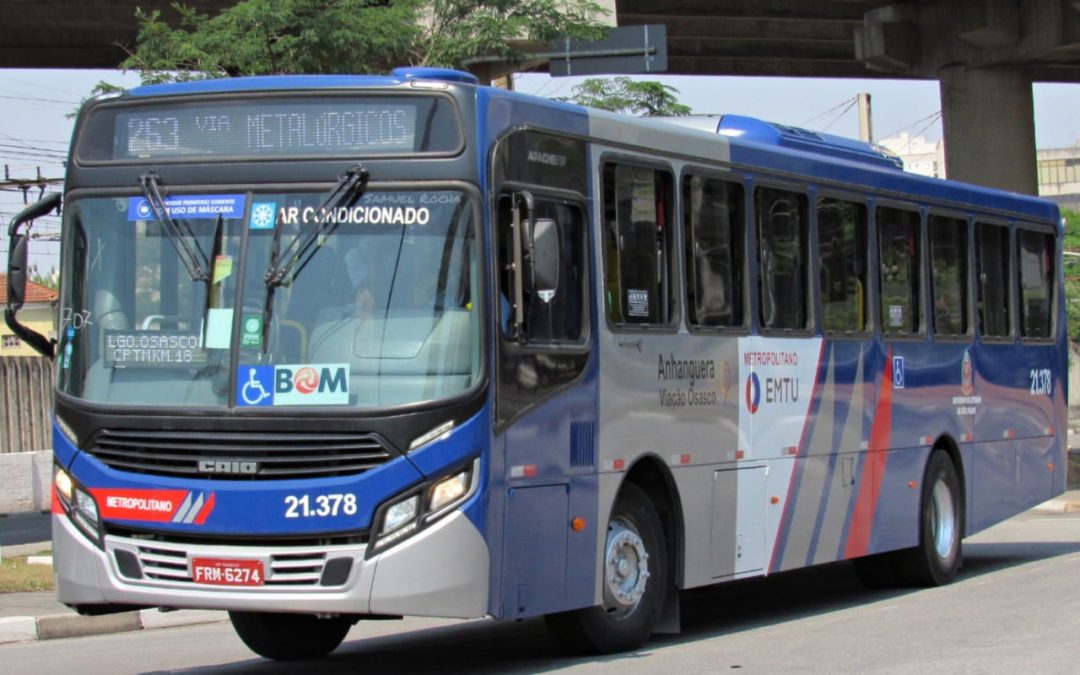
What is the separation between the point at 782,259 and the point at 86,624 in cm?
595

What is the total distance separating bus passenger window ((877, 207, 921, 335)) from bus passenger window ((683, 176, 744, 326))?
2.47 m

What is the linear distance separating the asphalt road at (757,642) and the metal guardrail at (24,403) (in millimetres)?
13439

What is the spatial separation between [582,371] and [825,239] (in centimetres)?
375

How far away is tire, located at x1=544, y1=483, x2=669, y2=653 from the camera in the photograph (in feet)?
33.2

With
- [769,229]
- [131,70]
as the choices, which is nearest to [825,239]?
[769,229]

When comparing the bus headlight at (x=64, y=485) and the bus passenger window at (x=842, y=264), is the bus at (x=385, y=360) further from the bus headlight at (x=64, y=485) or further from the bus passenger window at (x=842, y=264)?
the bus passenger window at (x=842, y=264)

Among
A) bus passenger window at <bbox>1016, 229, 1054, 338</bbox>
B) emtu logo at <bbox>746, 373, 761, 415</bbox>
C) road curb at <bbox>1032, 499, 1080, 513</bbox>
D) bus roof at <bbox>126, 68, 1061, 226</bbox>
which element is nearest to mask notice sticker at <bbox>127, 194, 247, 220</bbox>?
bus roof at <bbox>126, 68, 1061, 226</bbox>

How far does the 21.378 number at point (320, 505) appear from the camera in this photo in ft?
28.5

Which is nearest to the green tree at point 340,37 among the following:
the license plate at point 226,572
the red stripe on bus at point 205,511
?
the red stripe on bus at point 205,511

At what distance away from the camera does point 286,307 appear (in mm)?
9008

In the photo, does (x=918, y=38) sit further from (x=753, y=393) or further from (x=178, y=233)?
(x=178, y=233)

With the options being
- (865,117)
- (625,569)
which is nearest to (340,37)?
(625,569)

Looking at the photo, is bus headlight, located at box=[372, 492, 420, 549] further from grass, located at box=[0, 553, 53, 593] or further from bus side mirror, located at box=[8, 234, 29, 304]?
grass, located at box=[0, 553, 53, 593]

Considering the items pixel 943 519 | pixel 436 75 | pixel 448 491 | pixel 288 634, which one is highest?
pixel 436 75
